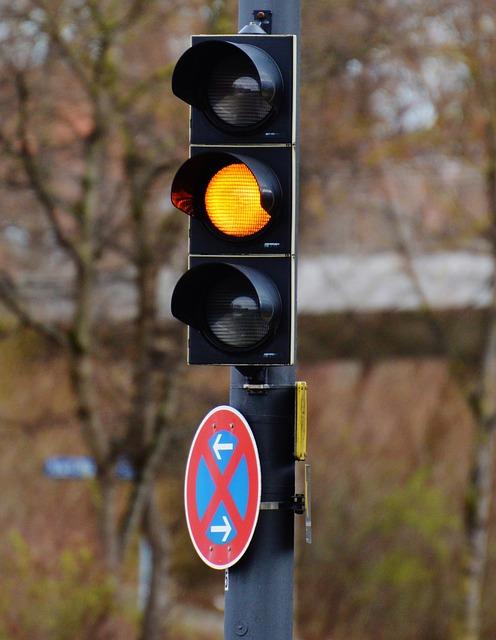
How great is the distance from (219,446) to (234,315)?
60 cm

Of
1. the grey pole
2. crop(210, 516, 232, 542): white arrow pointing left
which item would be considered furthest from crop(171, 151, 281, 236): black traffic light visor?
crop(210, 516, 232, 542): white arrow pointing left

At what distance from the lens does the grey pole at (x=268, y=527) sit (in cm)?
457

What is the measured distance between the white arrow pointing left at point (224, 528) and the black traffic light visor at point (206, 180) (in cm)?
113

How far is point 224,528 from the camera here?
4.68 metres

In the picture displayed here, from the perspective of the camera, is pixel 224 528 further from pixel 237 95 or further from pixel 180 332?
pixel 180 332

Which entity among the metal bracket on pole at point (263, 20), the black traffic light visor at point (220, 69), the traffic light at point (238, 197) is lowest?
the traffic light at point (238, 197)

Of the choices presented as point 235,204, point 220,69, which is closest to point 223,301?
point 235,204

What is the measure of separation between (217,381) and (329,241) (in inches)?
111

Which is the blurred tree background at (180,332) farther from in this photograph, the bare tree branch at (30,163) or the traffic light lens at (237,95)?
the traffic light lens at (237,95)

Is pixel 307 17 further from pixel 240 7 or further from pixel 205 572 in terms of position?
pixel 205 572

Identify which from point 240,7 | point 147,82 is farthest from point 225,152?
point 147,82

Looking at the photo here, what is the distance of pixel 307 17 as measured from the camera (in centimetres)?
1202

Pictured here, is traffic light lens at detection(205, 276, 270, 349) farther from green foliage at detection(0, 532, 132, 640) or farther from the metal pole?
green foliage at detection(0, 532, 132, 640)

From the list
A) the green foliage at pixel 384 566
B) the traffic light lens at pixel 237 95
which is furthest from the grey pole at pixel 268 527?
the green foliage at pixel 384 566
